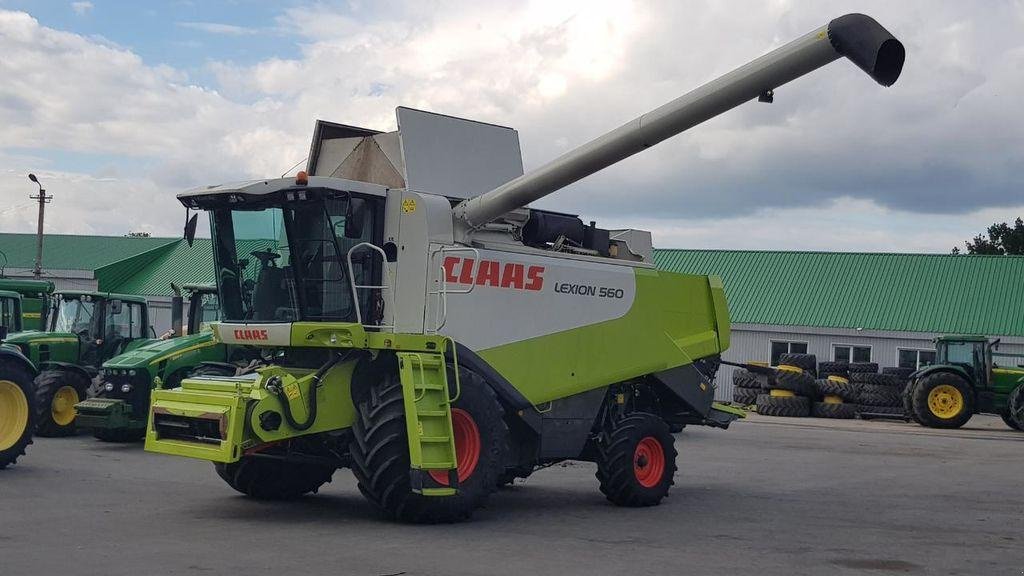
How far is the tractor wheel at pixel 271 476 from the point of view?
44.2 ft

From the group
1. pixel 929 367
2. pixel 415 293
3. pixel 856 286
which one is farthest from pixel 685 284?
pixel 856 286

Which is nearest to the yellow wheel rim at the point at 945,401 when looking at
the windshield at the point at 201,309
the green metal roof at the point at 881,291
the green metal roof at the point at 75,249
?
the green metal roof at the point at 881,291

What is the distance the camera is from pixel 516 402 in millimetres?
13367

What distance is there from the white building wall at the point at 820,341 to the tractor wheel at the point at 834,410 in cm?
556

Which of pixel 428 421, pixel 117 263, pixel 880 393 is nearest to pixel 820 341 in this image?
pixel 880 393

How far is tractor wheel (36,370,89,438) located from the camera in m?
20.1

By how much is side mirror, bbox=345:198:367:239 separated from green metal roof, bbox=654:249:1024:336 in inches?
1253

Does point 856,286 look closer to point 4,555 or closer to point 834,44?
point 834,44

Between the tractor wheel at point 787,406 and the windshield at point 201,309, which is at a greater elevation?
the windshield at point 201,309

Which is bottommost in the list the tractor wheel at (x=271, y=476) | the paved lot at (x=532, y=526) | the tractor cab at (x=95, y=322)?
the paved lot at (x=532, y=526)

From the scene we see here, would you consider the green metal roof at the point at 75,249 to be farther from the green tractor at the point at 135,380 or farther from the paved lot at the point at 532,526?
the paved lot at the point at 532,526

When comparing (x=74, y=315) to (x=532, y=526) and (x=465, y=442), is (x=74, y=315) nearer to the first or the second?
(x=465, y=442)

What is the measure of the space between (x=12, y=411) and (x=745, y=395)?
86.7 feet

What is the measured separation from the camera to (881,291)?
43.3m
